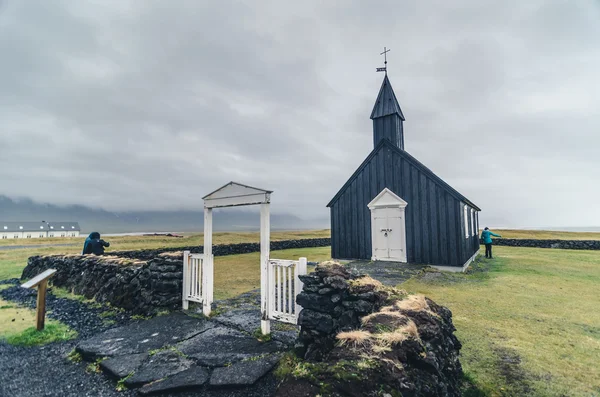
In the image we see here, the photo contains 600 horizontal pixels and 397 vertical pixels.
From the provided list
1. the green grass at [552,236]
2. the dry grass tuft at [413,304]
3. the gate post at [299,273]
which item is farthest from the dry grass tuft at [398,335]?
the green grass at [552,236]

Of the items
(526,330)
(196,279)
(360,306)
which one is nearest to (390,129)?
(526,330)

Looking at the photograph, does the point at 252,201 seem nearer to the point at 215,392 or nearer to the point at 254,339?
the point at 254,339

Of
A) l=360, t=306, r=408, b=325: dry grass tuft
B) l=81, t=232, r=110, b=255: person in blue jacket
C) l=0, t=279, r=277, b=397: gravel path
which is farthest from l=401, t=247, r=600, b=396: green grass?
l=81, t=232, r=110, b=255: person in blue jacket

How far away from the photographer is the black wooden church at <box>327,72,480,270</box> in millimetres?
13945

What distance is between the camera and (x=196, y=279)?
8.27 metres

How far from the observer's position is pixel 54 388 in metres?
4.37

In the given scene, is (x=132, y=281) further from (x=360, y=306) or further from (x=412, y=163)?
(x=412, y=163)

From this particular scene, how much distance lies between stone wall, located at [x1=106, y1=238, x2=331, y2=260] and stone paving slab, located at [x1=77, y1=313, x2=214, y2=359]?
12.2m

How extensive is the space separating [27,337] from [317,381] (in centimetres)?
765

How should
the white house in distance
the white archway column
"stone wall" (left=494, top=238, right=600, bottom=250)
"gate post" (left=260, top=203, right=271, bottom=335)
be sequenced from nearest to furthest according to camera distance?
"gate post" (left=260, top=203, right=271, bottom=335)
the white archway column
"stone wall" (left=494, top=238, right=600, bottom=250)
the white house in distance

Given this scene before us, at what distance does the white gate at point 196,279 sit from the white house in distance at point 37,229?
135 m

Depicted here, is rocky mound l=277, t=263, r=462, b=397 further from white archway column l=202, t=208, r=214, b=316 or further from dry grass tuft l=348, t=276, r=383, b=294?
white archway column l=202, t=208, r=214, b=316

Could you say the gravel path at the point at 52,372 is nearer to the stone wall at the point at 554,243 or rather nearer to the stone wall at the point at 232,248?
the stone wall at the point at 232,248

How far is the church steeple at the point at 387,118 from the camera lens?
1734cm
